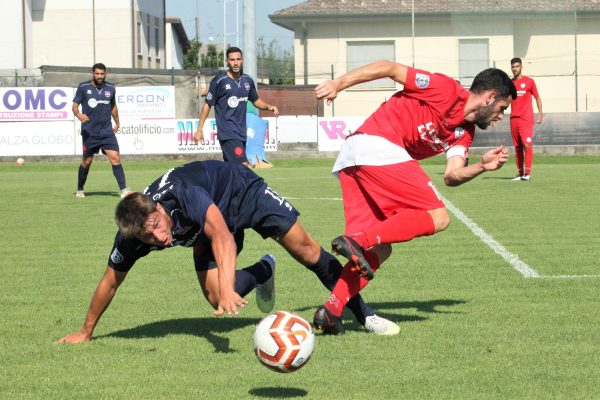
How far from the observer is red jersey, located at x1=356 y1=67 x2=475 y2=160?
6805 mm

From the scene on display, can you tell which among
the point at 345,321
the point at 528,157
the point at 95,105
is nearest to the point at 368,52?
the point at 528,157

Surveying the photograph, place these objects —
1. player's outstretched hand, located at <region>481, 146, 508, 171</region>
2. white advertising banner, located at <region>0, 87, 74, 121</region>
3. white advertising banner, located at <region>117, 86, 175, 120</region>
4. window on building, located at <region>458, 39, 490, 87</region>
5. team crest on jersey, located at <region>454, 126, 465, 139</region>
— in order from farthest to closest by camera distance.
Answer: window on building, located at <region>458, 39, 490, 87</region>
white advertising banner, located at <region>117, 86, 175, 120</region>
white advertising banner, located at <region>0, 87, 74, 121</region>
team crest on jersey, located at <region>454, 126, 465, 139</region>
player's outstretched hand, located at <region>481, 146, 508, 171</region>

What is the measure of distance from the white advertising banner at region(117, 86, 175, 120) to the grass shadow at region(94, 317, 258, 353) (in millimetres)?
25771

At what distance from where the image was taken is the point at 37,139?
31.4 metres

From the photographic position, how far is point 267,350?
5.41 meters

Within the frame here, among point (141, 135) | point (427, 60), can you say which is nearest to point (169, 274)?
point (141, 135)

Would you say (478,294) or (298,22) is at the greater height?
(298,22)

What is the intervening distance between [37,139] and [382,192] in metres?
25.9

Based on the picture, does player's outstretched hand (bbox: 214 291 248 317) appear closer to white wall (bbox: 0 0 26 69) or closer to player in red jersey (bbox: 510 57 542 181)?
player in red jersey (bbox: 510 57 542 181)

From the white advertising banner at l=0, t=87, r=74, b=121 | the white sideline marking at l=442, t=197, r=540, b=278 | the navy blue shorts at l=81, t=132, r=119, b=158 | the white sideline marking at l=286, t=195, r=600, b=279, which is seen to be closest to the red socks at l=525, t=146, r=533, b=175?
the white sideline marking at l=286, t=195, r=600, b=279

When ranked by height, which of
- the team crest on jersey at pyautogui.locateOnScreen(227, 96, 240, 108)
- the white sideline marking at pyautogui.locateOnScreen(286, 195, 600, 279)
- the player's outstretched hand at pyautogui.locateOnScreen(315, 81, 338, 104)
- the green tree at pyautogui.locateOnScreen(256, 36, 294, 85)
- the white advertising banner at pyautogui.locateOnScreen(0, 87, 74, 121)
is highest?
the green tree at pyautogui.locateOnScreen(256, 36, 294, 85)

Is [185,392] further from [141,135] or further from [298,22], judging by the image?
[298,22]

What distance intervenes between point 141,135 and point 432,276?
77.1ft

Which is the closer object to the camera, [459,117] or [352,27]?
[459,117]
